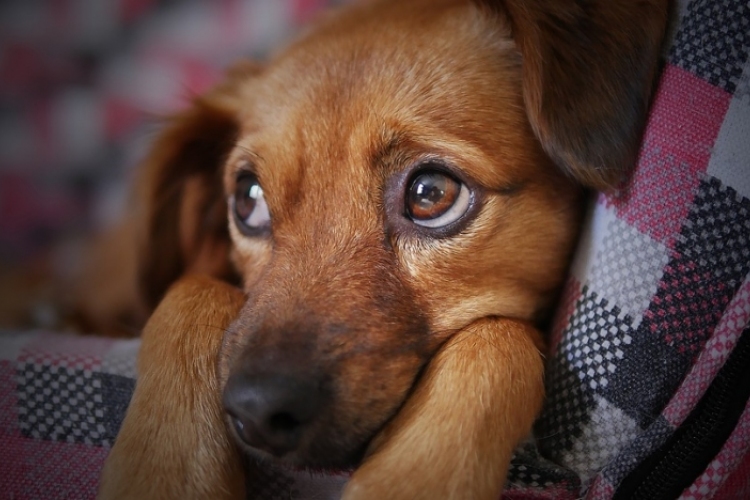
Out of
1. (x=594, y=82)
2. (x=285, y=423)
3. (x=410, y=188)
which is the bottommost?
(x=285, y=423)

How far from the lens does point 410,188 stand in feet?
4.26

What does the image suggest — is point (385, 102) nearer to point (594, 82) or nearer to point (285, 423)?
point (594, 82)

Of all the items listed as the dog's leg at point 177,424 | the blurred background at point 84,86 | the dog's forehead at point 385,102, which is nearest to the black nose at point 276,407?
the dog's leg at point 177,424

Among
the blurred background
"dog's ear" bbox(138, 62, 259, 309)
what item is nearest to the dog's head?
"dog's ear" bbox(138, 62, 259, 309)

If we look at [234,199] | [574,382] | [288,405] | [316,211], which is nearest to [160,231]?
[234,199]

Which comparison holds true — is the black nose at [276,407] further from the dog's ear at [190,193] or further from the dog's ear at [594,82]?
the dog's ear at [190,193]

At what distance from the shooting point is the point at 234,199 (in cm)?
164

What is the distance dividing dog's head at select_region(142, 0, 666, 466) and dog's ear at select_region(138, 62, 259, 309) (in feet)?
1.19

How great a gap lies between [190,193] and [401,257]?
2.98 feet

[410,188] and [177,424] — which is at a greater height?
[410,188]

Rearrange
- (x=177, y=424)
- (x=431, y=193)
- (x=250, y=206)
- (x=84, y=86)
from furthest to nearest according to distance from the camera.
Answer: (x=84, y=86)
(x=250, y=206)
(x=431, y=193)
(x=177, y=424)

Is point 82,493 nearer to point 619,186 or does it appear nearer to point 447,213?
point 447,213

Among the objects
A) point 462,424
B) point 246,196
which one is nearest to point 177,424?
point 462,424

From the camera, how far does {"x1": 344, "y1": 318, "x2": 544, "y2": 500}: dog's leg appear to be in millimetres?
1021
